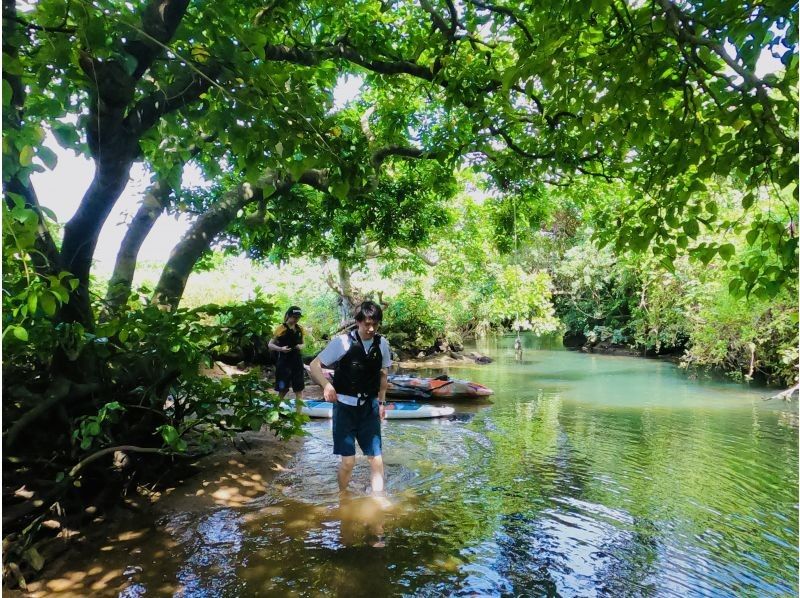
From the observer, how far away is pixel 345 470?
200 inches

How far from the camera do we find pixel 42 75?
2.57 metres

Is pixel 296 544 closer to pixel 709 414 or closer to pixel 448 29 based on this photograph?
pixel 448 29

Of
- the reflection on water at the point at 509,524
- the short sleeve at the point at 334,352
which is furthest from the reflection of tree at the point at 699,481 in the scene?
the short sleeve at the point at 334,352

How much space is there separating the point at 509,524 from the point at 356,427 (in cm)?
172

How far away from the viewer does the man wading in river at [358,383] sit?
4762 millimetres

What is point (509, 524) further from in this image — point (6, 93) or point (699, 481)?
point (6, 93)

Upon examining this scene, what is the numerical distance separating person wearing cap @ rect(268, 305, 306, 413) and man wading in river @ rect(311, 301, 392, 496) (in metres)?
3.45

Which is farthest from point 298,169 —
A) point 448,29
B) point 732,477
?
point 732,477

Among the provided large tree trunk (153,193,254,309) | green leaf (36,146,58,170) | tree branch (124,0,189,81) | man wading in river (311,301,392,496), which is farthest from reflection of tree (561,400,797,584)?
large tree trunk (153,193,254,309)

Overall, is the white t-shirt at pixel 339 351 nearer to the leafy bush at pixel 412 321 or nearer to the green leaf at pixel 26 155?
the green leaf at pixel 26 155

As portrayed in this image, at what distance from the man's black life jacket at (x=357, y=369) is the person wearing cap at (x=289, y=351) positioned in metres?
3.58

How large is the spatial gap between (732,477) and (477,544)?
4761 millimetres

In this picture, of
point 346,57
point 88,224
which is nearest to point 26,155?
point 88,224

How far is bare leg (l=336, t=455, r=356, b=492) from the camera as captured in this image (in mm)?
5051
